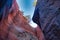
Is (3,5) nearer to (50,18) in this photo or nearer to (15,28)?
(15,28)

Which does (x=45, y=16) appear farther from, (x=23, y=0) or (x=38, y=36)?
(x=23, y=0)

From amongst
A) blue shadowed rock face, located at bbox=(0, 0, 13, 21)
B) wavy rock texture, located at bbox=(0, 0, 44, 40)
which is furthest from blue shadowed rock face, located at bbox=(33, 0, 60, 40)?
blue shadowed rock face, located at bbox=(0, 0, 13, 21)

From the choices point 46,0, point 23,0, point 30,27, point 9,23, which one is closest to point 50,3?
point 46,0

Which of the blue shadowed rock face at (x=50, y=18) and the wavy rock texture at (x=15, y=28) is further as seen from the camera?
the blue shadowed rock face at (x=50, y=18)

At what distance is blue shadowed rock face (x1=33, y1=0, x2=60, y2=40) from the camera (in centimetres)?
78

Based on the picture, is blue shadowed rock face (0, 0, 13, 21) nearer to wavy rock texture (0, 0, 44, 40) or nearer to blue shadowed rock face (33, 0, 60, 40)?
wavy rock texture (0, 0, 44, 40)

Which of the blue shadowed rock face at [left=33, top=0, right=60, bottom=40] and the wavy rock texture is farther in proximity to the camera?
the blue shadowed rock face at [left=33, top=0, right=60, bottom=40]

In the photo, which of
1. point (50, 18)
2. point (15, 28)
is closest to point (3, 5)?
point (15, 28)

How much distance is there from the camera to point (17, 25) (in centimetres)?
69

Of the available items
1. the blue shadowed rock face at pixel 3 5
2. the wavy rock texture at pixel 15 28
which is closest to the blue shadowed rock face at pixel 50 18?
the wavy rock texture at pixel 15 28

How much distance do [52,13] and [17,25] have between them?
9.7 inches

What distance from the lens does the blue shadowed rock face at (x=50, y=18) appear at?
30.8 inches

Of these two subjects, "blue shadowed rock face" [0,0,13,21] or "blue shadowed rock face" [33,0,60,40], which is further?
"blue shadowed rock face" [33,0,60,40]

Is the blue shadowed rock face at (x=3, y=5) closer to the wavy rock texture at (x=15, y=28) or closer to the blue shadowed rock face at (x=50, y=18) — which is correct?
the wavy rock texture at (x=15, y=28)
